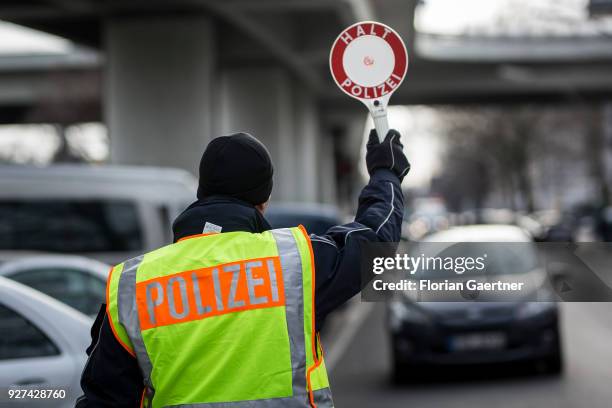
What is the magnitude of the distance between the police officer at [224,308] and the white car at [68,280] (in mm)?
4709

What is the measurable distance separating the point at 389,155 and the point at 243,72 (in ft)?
95.0

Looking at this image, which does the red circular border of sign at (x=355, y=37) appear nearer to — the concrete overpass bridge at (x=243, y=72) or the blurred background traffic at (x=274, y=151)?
the blurred background traffic at (x=274, y=151)

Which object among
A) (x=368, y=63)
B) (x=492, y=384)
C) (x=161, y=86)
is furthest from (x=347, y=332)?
(x=368, y=63)

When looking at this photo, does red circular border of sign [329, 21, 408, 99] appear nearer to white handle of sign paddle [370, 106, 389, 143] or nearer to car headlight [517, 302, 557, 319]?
white handle of sign paddle [370, 106, 389, 143]

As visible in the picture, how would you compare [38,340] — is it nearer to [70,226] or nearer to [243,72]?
[70,226]

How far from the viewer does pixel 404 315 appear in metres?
10.4

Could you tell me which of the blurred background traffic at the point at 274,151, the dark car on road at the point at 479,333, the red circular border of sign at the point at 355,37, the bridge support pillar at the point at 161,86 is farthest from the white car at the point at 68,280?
the bridge support pillar at the point at 161,86

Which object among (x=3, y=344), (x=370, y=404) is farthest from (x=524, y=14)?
(x=3, y=344)

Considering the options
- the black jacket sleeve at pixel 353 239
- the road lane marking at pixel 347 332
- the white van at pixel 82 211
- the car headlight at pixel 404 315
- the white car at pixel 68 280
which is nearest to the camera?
the black jacket sleeve at pixel 353 239

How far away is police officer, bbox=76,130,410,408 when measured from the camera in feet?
8.93

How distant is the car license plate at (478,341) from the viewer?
959 cm

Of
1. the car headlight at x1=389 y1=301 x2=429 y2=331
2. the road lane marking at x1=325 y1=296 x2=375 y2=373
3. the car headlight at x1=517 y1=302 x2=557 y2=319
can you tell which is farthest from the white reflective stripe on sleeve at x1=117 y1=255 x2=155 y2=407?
the road lane marking at x1=325 y1=296 x2=375 y2=373

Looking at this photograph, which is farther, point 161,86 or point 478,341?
point 161,86

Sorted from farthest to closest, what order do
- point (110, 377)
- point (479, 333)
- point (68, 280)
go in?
1. point (479, 333)
2. point (68, 280)
3. point (110, 377)
